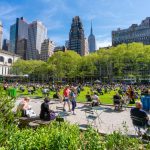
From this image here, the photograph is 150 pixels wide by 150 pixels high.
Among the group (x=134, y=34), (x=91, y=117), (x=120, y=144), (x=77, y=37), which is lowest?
(x=91, y=117)

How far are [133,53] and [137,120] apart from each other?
58885 mm

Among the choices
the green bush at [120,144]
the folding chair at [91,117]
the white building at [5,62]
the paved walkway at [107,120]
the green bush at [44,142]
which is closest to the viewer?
the green bush at [44,142]

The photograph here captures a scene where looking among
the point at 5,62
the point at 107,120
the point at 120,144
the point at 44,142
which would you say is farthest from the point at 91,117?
the point at 5,62

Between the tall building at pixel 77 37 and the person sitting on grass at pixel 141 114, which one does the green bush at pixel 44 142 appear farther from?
the tall building at pixel 77 37

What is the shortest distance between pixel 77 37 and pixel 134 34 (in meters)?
44.9

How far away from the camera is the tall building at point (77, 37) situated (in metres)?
179

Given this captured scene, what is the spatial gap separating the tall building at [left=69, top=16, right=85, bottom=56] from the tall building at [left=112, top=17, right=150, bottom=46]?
25350 millimetres

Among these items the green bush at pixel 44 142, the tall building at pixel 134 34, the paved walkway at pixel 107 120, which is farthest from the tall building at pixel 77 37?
the green bush at pixel 44 142

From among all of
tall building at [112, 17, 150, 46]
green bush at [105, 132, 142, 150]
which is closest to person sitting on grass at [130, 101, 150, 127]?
green bush at [105, 132, 142, 150]

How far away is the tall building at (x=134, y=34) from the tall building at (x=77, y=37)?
83.2 ft

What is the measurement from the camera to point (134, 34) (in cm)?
15638

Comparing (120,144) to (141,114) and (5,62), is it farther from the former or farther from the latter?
(5,62)

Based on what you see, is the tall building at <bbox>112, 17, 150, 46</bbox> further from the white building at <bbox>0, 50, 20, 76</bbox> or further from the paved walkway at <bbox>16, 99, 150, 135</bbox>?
the paved walkway at <bbox>16, 99, 150, 135</bbox>

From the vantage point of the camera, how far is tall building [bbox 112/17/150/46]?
151000 millimetres
